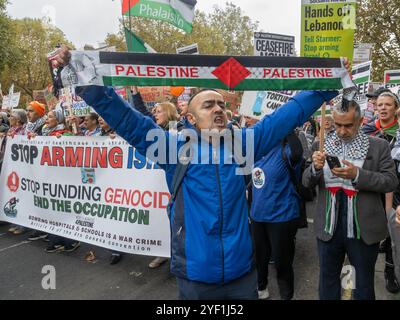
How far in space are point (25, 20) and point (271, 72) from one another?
135 feet

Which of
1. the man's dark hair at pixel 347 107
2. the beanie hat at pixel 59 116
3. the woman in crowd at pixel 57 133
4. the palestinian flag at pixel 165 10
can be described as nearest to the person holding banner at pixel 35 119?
the woman in crowd at pixel 57 133

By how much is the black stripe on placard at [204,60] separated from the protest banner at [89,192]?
2.21 metres

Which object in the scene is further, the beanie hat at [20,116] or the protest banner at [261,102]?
the beanie hat at [20,116]

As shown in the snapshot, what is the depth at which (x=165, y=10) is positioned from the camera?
4.95 metres

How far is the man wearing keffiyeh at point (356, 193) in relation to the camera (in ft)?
8.11

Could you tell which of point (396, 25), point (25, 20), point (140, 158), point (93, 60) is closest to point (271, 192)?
point (140, 158)

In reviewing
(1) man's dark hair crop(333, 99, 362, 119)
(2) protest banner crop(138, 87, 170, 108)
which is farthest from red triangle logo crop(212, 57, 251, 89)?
(2) protest banner crop(138, 87, 170, 108)

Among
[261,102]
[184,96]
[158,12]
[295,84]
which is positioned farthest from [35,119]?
[295,84]

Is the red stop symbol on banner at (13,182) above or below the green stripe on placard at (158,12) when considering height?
below

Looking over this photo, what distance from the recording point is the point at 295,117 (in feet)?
7.43

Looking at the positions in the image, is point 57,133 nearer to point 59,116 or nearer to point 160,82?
point 59,116

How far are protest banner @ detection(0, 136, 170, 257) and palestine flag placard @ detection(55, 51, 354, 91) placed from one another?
2170 mm

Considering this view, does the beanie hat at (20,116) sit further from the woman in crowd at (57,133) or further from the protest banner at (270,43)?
the protest banner at (270,43)
